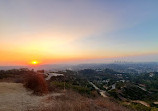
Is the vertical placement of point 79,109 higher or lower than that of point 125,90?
higher

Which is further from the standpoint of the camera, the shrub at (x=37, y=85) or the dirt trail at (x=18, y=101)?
the shrub at (x=37, y=85)

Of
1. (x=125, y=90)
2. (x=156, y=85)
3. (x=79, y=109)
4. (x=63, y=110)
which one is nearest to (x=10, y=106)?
(x=63, y=110)

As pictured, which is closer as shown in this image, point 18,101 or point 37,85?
point 18,101

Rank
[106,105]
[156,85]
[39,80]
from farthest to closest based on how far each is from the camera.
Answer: [156,85], [39,80], [106,105]

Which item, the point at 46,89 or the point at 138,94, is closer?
the point at 46,89

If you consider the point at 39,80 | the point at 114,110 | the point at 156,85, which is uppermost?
the point at 39,80

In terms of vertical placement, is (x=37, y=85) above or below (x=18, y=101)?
above

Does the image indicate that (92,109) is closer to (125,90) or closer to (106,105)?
(106,105)

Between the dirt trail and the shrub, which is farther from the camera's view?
A: the shrub

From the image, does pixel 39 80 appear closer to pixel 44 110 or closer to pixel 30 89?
pixel 30 89

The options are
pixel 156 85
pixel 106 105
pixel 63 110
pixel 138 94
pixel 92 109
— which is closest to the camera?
pixel 63 110
